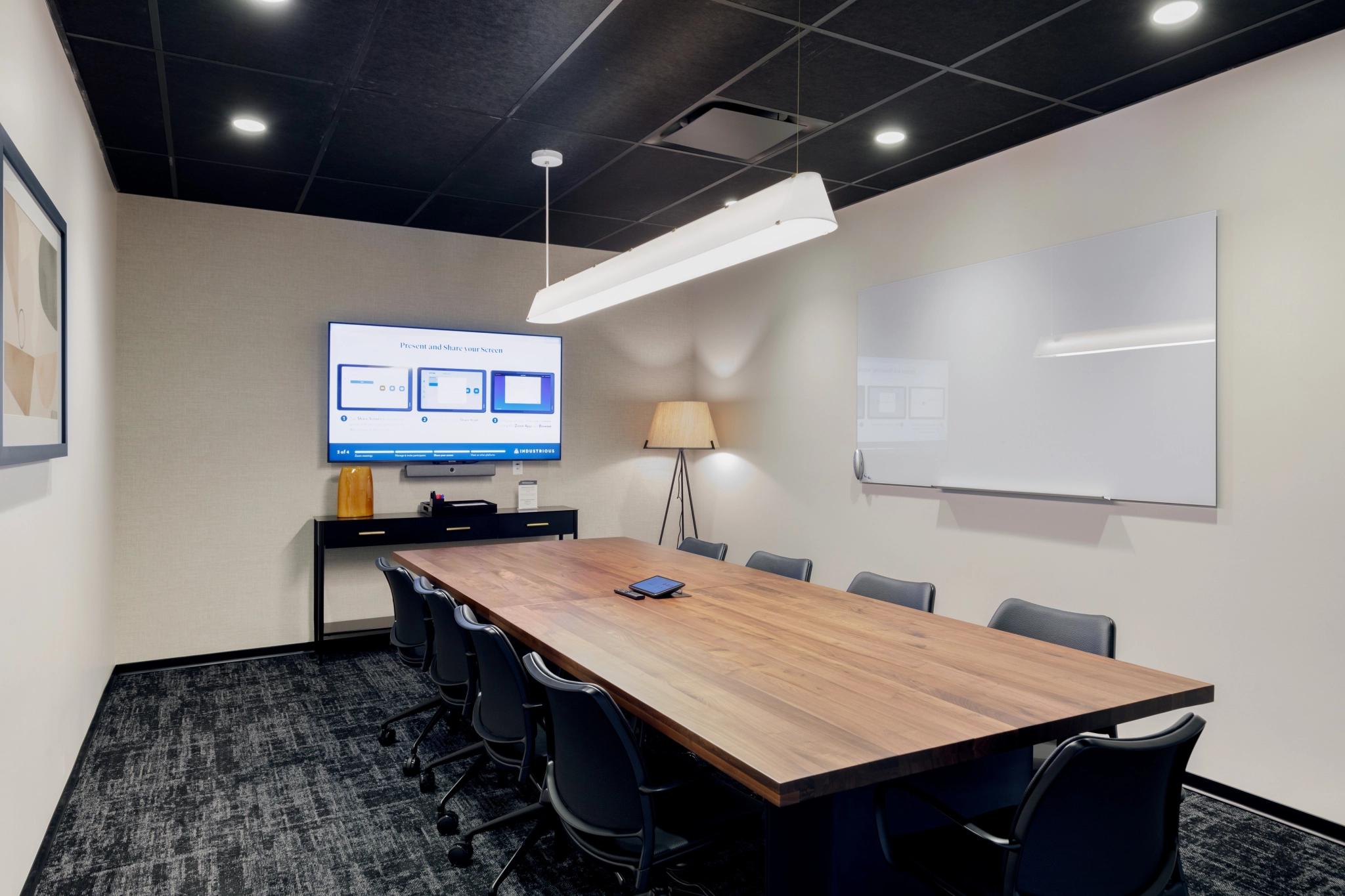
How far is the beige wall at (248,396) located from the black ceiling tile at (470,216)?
147 mm

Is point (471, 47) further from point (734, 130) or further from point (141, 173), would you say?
point (141, 173)

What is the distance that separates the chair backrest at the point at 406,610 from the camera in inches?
136

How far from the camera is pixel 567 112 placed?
3596 mm

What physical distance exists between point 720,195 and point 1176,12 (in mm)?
2560

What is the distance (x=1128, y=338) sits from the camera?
353 cm

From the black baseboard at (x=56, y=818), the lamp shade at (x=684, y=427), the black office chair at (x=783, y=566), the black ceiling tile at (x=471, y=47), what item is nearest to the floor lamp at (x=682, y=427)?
the lamp shade at (x=684, y=427)

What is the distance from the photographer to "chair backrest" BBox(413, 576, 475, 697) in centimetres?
287

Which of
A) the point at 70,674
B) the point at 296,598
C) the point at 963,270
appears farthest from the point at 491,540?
the point at 963,270

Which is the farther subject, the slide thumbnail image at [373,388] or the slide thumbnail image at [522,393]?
the slide thumbnail image at [522,393]

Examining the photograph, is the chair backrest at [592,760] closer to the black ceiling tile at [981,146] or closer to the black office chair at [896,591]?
the black office chair at [896,591]

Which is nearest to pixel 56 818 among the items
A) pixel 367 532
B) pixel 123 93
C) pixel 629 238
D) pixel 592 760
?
pixel 592 760

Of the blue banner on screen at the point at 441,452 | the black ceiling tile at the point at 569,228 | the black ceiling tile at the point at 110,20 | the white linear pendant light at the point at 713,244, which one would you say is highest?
the black ceiling tile at the point at 569,228

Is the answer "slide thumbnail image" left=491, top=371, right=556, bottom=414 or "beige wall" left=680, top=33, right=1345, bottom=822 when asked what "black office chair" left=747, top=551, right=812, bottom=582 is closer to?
"beige wall" left=680, top=33, right=1345, bottom=822

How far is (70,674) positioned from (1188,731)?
147 inches
